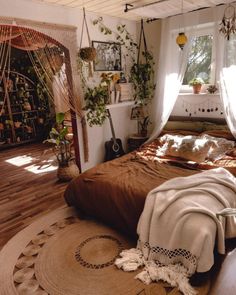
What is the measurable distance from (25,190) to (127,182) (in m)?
1.84

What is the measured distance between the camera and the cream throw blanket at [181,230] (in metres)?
1.77

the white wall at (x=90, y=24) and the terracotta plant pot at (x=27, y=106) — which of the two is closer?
the white wall at (x=90, y=24)

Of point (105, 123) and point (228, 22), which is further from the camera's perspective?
point (105, 123)

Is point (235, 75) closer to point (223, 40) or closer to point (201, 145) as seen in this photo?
point (223, 40)

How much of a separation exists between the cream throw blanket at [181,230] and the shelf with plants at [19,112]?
484 centimetres

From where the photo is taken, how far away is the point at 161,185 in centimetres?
224

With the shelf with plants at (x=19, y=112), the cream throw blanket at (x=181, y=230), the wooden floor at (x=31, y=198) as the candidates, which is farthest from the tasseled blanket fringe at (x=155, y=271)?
the shelf with plants at (x=19, y=112)

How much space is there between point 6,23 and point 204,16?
253cm

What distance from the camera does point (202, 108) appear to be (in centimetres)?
374

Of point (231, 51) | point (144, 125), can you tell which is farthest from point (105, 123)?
point (231, 51)

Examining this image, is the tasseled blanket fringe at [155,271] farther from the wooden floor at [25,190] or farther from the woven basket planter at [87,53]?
the woven basket planter at [87,53]

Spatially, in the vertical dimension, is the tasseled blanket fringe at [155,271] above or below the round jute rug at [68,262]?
above

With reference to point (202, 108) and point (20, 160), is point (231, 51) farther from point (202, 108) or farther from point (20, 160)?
point (20, 160)

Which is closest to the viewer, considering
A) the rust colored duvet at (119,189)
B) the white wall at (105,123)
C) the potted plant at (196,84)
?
the rust colored duvet at (119,189)
